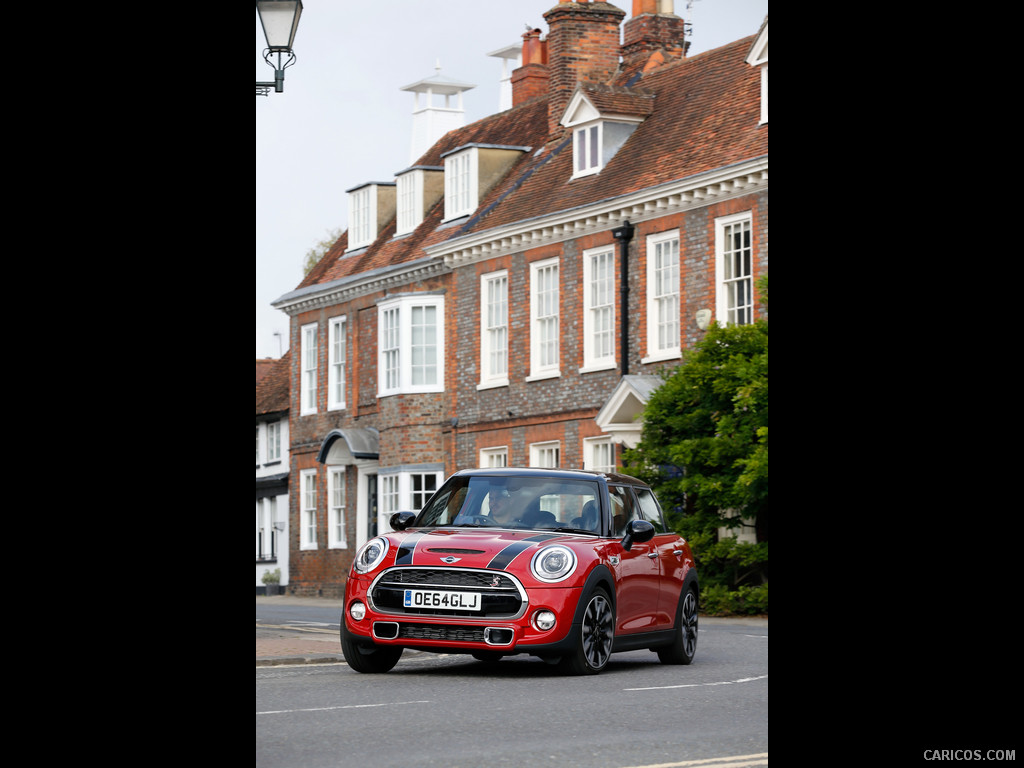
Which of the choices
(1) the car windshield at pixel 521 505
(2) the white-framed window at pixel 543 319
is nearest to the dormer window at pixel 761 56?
(2) the white-framed window at pixel 543 319

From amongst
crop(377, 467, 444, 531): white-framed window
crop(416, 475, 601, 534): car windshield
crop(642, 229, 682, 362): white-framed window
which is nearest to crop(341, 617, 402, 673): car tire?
crop(416, 475, 601, 534): car windshield

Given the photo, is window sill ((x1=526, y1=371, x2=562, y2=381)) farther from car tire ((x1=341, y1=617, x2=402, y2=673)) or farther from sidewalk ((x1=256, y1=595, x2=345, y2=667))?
car tire ((x1=341, y1=617, x2=402, y2=673))

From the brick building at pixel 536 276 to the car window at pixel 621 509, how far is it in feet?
44.0

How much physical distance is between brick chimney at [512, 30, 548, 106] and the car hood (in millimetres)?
30870

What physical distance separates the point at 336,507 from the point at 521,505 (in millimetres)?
27850

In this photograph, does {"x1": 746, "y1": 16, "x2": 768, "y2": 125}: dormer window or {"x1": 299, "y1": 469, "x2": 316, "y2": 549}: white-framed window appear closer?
{"x1": 746, "y1": 16, "x2": 768, "y2": 125}: dormer window

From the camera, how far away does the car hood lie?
42.4 ft

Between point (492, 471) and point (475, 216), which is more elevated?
point (475, 216)

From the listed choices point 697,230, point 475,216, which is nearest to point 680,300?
point 697,230

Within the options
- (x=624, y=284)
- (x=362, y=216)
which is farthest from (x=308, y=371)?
(x=624, y=284)
